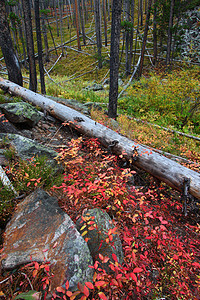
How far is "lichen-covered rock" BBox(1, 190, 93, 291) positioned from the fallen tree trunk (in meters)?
2.34

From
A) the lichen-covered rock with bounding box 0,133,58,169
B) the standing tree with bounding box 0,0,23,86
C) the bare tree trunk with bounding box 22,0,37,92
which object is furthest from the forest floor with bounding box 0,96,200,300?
the bare tree trunk with bounding box 22,0,37,92

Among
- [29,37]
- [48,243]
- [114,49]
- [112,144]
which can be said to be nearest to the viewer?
[48,243]

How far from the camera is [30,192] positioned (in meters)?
2.54

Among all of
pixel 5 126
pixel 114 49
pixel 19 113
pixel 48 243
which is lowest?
pixel 48 243

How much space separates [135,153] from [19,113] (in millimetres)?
3345

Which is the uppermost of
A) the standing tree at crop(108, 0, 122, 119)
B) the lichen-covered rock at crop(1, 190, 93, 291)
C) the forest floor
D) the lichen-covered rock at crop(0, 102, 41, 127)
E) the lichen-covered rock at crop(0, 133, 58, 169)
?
the standing tree at crop(108, 0, 122, 119)

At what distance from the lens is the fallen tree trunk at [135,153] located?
3.53m

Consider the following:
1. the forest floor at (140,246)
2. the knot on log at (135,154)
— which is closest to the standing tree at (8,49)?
the forest floor at (140,246)

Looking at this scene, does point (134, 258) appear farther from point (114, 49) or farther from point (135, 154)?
point (114, 49)

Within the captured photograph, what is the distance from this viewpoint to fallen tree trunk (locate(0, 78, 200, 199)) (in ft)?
11.6

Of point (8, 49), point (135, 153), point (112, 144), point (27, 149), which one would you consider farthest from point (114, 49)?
point (27, 149)

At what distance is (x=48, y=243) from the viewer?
186 cm

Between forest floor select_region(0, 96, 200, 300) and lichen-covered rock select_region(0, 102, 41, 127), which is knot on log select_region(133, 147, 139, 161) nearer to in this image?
forest floor select_region(0, 96, 200, 300)

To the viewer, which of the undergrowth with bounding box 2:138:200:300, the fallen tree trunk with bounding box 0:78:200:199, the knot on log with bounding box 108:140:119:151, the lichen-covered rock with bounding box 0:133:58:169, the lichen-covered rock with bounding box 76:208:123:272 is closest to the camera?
the undergrowth with bounding box 2:138:200:300
